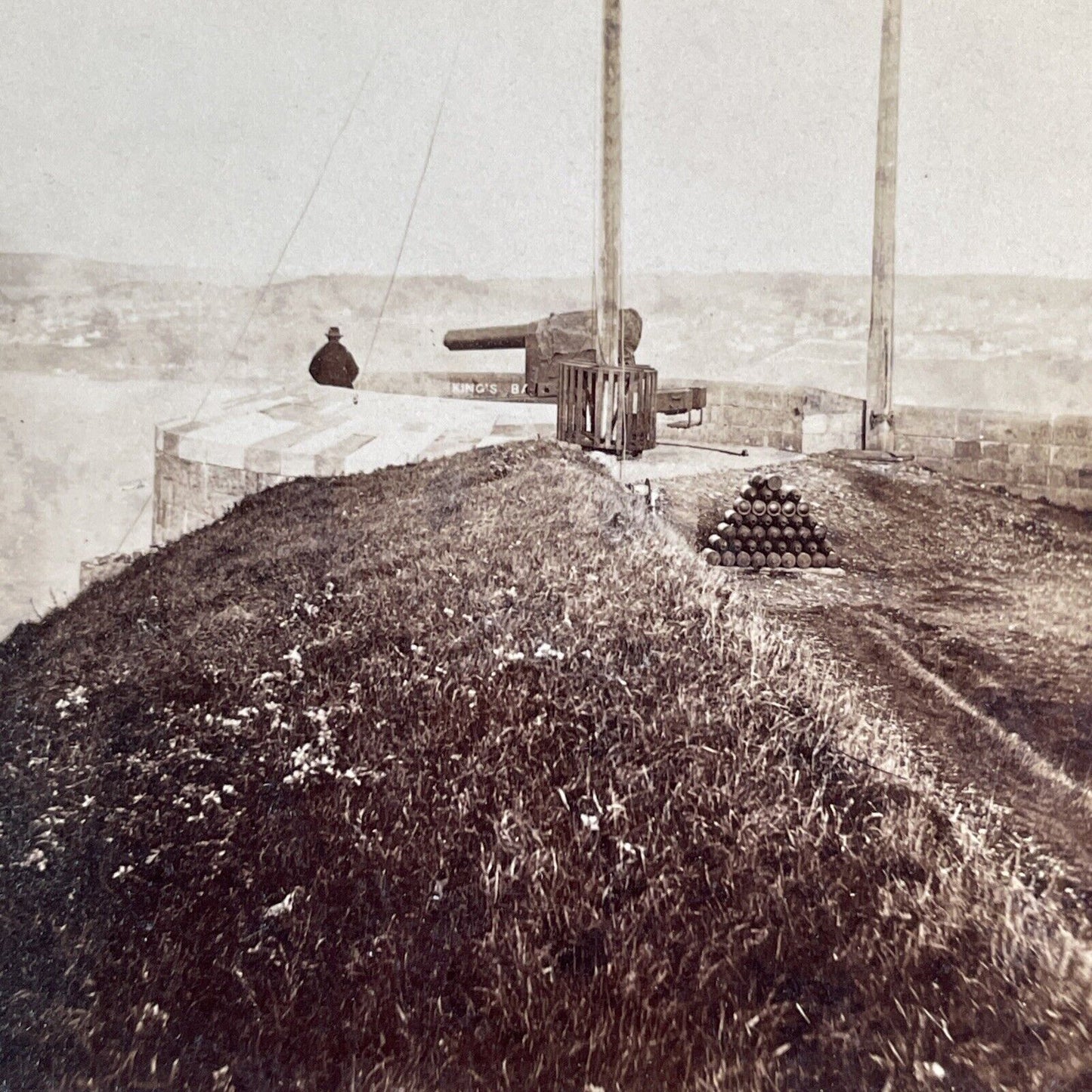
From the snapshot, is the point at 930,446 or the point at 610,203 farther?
the point at 930,446

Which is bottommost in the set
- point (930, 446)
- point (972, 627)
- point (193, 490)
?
point (972, 627)

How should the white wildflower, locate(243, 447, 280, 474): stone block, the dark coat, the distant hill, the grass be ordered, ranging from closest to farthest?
1. the grass
2. the white wildflower
3. the distant hill
4. the dark coat
5. locate(243, 447, 280, 474): stone block

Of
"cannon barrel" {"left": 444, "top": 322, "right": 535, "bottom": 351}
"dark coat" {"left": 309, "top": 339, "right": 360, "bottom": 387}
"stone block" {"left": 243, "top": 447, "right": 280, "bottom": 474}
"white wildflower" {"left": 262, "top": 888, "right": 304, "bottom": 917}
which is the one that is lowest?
"white wildflower" {"left": 262, "top": 888, "right": 304, "bottom": 917}

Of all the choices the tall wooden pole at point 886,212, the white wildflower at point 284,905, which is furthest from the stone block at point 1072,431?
the white wildflower at point 284,905

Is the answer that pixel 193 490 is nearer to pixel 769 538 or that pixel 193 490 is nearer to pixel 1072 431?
pixel 769 538

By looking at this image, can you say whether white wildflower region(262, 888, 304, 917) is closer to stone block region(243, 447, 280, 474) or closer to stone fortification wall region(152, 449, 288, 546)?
stone fortification wall region(152, 449, 288, 546)

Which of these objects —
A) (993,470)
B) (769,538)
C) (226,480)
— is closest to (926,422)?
(993,470)

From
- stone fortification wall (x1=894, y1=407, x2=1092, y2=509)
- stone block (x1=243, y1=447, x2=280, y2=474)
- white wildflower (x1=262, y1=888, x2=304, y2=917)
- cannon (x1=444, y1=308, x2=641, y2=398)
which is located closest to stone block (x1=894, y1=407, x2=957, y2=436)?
stone fortification wall (x1=894, y1=407, x2=1092, y2=509)
